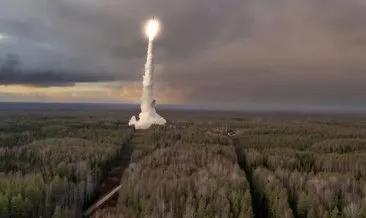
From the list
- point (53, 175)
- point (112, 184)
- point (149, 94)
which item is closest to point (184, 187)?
point (112, 184)

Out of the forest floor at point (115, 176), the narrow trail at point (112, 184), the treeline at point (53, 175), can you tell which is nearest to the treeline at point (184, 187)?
the forest floor at point (115, 176)

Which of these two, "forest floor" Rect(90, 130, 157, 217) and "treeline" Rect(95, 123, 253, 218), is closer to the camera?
"treeline" Rect(95, 123, 253, 218)

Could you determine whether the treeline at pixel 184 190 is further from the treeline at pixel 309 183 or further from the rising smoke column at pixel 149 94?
the rising smoke column at pixel 149 94

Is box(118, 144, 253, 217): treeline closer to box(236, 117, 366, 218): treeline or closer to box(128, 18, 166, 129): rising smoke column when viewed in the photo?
box(236, 117, 366, 218): treeline

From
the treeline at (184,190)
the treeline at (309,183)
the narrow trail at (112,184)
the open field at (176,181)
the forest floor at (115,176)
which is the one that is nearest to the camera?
the treeline at (184,190)

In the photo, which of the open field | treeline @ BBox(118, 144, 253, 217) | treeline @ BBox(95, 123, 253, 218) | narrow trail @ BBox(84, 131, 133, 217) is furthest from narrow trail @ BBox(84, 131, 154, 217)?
treeline @ BBox(118, 144, 253, 217)

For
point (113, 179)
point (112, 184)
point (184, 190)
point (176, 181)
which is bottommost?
point (112, 184)

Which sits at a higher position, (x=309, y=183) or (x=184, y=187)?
(x=309, y=183)

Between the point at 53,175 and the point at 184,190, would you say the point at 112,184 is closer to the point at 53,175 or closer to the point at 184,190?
the point at 53,175
